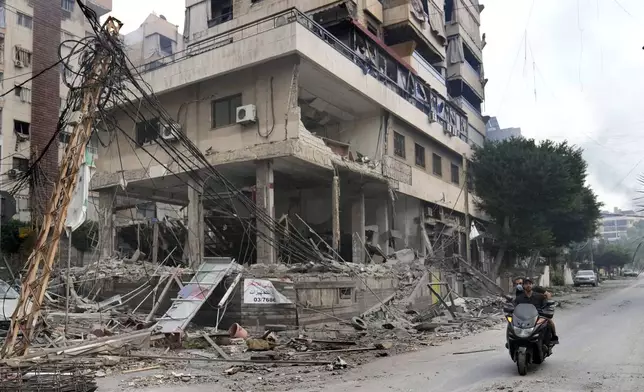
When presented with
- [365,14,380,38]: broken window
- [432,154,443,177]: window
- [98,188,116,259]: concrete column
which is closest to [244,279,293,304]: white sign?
[98,188,116,259]: concrete column

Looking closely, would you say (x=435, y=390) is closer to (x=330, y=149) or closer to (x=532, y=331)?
(x=532, y=331)

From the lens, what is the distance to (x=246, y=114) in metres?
20.0

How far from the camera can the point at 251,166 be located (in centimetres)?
2088

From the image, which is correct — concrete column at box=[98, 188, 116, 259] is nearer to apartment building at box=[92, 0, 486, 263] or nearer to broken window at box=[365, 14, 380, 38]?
apartment building at box=[92, 0, 486, 263]

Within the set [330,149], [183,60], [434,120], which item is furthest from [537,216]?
[183,60]

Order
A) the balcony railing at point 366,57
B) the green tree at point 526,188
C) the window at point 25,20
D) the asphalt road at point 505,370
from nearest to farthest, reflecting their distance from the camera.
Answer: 1. the asphalt road at point 505,370
2. the balcony railing at point 366,57
3. the green tree at point 526,188
4. the window at point 25,20

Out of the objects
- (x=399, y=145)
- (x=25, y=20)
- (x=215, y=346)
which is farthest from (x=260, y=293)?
(x=25, y=20)

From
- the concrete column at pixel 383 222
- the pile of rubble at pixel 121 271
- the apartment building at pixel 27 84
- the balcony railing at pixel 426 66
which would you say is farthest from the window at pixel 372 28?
the apartment building at pixel 27 84

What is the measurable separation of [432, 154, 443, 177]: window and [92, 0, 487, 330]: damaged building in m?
0.12

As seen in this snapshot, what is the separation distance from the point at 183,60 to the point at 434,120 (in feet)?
46.8

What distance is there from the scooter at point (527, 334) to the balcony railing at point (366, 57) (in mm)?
13704

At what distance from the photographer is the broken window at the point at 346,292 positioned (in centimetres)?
1628

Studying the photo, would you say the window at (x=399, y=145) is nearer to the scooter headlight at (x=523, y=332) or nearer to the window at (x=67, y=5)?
the scooter headlight at (x=523, y=332)

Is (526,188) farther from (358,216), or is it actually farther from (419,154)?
(358,216)
